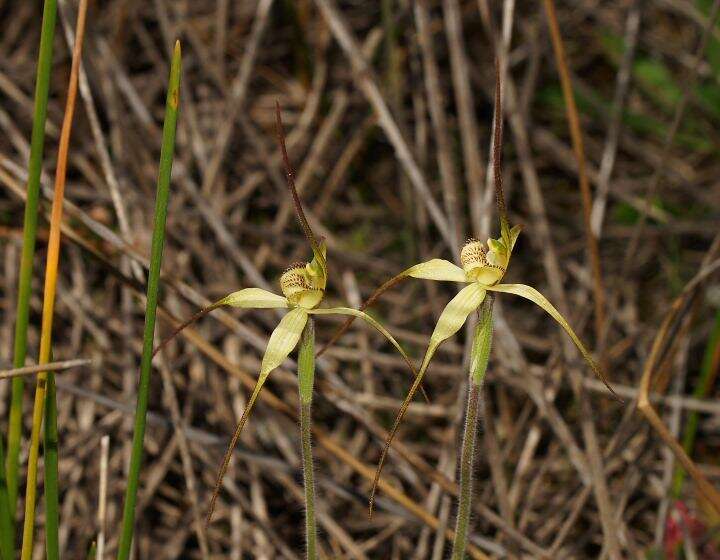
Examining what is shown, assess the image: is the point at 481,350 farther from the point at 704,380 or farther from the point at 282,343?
the point at 704,380

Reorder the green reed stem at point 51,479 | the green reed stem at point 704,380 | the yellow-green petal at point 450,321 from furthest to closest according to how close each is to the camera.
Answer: the green reed stem at point 704,380 → the green reed stem at point 51,479 → the yellow-green petal at point 450,321

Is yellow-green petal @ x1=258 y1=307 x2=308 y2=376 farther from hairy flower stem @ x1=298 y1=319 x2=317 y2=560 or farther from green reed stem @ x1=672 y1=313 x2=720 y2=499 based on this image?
green reed stem @ x1=672 y1=313 x2=720 y2=499

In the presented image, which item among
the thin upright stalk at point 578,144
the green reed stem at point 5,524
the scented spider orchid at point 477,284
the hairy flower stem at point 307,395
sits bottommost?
the green reed stem at point 5,524

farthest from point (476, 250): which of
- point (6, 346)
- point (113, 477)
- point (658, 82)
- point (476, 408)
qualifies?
point (658, 82)

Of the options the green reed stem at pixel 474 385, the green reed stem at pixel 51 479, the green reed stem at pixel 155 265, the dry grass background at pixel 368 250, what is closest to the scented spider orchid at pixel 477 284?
the green reed stem at pixel 474 385

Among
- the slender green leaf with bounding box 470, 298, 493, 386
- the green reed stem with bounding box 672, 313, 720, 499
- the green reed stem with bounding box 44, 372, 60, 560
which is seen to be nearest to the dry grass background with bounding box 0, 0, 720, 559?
the green reed stem with bounding box 672, 313, 720, 499

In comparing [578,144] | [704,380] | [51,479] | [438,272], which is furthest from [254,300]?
[704,380]

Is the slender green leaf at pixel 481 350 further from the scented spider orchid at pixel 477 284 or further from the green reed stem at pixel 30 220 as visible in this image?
the green reed stem at pixel 30 220

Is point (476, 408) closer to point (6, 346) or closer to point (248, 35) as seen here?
point (6, 346)
